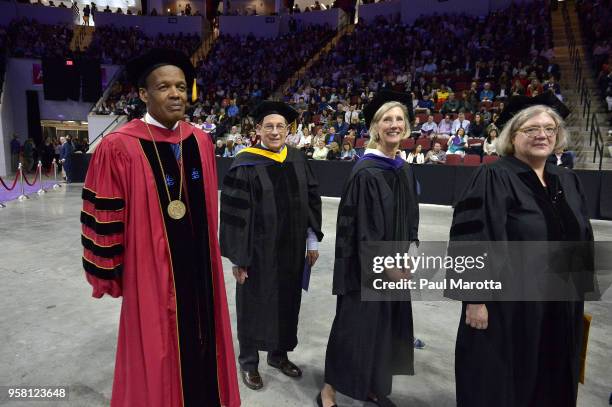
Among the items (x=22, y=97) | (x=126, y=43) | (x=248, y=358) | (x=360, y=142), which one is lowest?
(x=248, y=358)

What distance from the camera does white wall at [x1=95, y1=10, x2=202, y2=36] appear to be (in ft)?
81.1

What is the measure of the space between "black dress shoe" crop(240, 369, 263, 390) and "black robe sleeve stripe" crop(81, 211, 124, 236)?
1.50 meters

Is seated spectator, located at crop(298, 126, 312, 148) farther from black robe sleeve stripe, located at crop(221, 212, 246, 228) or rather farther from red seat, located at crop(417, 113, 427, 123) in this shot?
black robe sleeve stripe, located at crop(221, 212, 246, 228)

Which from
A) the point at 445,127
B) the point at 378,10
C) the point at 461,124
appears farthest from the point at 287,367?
the point at 378,10

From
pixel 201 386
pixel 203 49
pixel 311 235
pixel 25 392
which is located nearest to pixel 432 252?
pixel 311 235

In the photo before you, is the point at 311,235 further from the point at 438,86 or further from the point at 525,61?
the point at 525,61

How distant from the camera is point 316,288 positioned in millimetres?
4852

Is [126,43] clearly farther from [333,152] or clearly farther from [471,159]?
[471,159]

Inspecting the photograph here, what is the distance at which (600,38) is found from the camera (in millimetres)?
13609

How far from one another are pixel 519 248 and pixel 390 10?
21881 millimetres

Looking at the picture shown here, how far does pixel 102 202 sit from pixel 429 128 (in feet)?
36.8

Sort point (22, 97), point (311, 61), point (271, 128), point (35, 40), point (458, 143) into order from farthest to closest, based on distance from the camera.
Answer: point (311, 61) → point (35, 40) → point (22, 97) → point (458, 143) → point (271, 128)

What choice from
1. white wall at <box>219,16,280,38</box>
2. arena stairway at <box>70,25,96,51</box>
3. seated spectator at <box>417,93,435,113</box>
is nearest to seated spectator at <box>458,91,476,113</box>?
seated spectator at <box>417,93,435,113</box>

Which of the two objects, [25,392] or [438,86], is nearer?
[25,392]
